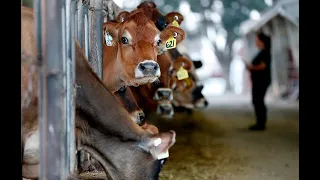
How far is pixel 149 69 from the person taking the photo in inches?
190

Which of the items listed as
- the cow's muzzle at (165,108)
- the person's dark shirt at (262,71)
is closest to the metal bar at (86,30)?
the cow's muzzle at (165,108)

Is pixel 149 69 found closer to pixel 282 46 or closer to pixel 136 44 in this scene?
pixel 136 44

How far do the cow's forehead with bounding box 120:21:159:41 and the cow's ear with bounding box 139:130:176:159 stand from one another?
1496 millimetres

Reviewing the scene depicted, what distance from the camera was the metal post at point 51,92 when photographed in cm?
313

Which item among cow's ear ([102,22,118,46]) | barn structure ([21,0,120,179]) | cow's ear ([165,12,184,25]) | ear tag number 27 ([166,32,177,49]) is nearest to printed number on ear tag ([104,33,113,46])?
cow's ear ([102,22,118,46])

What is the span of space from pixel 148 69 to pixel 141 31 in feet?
1.59

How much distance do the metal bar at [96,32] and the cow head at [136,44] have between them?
9cm

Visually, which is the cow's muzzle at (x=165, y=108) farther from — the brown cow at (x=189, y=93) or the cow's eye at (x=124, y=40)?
the cow's eye at (x=124, y=40)

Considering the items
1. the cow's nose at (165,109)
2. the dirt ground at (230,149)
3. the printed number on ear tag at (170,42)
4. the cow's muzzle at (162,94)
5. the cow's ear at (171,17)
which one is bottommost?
the dirt ground at (230,149)

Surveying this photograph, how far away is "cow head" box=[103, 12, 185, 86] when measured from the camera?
16.0ft

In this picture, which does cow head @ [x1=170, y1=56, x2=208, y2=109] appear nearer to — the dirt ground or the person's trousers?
the dirt ground
